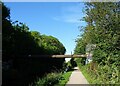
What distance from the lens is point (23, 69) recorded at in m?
45.8

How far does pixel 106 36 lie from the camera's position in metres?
23.5

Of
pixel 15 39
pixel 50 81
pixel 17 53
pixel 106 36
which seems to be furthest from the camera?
pixel 17 53

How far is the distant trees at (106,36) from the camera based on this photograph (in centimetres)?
2331

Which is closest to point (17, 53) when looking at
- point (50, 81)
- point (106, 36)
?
point (50, 81)

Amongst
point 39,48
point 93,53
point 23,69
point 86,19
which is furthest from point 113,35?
point 39,48

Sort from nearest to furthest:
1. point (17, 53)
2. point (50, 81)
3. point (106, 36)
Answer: point (106, 36), point (50, 81), point (17, 53)

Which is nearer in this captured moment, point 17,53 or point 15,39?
point 15,39

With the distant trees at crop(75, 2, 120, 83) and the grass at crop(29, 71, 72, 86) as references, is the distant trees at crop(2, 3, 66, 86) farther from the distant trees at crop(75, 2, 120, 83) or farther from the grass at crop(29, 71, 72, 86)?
the distant trees at crop(75, 2, 120, 83)

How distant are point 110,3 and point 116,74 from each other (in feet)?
18.1

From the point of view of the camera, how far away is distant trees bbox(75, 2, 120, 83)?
23.3 metres

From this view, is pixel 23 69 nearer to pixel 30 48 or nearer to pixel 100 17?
pixel 30 48

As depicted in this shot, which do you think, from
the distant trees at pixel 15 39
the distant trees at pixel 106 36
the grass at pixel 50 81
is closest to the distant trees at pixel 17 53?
the distant trees at pixel 15 39

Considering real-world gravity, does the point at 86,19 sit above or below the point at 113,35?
above

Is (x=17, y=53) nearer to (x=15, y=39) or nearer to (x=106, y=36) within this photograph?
(x=15, y=39)
